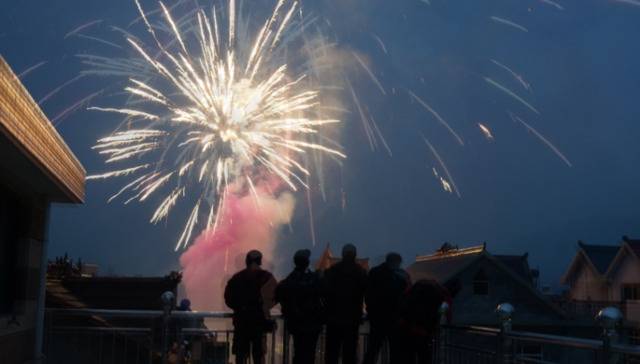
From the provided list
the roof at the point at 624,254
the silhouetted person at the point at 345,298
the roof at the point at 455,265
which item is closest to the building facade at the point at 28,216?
the silhouetted person at the point at 345,298

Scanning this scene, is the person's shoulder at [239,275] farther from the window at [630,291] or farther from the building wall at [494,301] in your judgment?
the window at [630,291]

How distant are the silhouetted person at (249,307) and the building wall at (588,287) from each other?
45.7 metres

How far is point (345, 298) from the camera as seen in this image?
984 centimetres

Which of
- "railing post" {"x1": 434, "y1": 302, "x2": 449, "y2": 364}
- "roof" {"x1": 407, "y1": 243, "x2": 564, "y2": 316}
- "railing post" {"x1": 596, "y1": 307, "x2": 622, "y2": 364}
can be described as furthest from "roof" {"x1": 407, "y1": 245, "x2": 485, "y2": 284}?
"railing post" {"x1": 596, "y1": 307, "x2": 622, "y2": 364}

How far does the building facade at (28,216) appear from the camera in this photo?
795 cm

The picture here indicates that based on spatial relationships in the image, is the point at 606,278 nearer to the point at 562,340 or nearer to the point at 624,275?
the point at 624,275

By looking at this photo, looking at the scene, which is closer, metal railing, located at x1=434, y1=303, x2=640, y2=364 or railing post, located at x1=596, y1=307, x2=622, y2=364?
railing post, located at x1=596, y1=307, x2=622, y2=364

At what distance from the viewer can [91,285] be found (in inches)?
776

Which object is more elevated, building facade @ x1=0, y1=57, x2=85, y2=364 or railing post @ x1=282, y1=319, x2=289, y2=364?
building facade @ x1=0, y1=57, x2=85, y2=364

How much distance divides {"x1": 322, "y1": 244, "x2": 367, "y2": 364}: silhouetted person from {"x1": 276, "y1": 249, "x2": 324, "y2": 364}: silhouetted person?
0.60ft

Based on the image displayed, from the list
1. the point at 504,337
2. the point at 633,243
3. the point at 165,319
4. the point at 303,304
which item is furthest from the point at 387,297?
the point at 633,243

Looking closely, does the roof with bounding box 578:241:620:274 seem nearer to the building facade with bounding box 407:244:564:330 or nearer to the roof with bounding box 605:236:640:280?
the roof with bounding box 605:236:640:280

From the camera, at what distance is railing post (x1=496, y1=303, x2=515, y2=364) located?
29.0 feet

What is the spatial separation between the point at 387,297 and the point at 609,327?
335 cm
